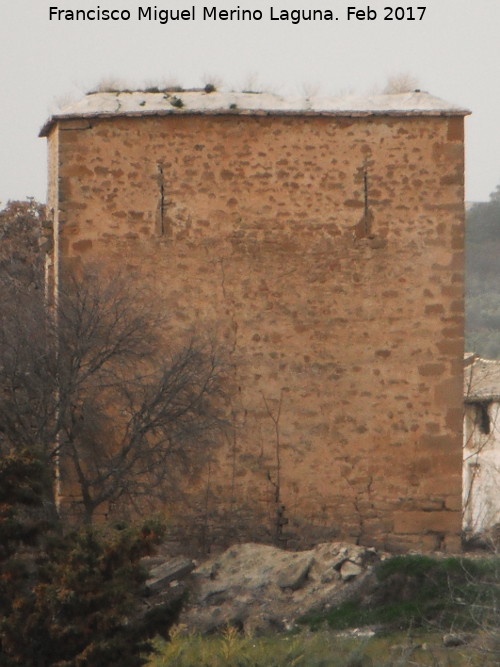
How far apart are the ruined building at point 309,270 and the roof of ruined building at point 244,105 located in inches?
1.2

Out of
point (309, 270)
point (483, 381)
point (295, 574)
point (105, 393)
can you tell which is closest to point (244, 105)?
point (309, 270)

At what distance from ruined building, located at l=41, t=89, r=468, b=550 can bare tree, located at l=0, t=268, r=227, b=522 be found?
655 millimetres

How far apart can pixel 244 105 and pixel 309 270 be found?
2034mm

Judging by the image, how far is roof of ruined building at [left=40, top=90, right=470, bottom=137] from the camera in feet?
47.6

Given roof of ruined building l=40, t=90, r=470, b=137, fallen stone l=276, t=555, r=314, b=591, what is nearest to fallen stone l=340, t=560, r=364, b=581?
fallen stone l=276, t=555, r=314, b=591

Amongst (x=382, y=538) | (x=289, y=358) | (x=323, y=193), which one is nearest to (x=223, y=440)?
(x=289, y=358)

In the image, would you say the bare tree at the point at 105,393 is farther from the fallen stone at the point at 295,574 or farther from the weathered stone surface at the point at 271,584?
the fallen stone at the point at 295,574

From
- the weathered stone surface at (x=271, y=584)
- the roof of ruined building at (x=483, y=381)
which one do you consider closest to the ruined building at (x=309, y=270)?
the weathered stone surface at (x=271, y=584)

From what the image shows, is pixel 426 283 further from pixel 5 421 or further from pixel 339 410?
pixel 5 421

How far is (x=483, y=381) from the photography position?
2988cm

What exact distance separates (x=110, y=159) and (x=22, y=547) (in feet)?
22.8

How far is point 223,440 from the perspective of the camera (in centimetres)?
1438

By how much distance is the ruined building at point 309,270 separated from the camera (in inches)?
567

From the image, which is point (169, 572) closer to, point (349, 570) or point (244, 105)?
point (349, 570)
